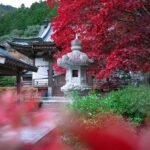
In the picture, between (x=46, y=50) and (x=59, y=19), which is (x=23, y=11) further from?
(x=59, y=19)

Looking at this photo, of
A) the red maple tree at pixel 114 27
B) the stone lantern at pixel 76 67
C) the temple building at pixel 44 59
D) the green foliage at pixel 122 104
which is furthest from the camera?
the temple building at pixel 44 59

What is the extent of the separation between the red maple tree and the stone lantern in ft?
1.77

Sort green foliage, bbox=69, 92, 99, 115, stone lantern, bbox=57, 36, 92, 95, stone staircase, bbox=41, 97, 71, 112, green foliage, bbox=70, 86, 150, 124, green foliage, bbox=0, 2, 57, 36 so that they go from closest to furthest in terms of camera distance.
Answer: stone staircase, bbox=41, 97, 71, 112 → green foliage, bbox=69, 92, 99, 115 → green foliage, bbox=70, 86, 150, 124 → stone lantern, bbox=57, 36, 92, 95 → green foliage, bbox=0, 2, 57, 36

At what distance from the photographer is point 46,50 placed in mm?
21125

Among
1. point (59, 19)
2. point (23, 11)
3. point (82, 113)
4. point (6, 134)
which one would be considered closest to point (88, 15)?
point (59, 19)

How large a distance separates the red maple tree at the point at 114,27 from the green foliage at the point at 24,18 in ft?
93.8

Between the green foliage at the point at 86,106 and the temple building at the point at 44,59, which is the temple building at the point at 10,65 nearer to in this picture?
the green foliage at the point at 86,106

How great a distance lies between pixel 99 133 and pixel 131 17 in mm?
9634

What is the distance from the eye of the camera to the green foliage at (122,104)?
7762 millimetres

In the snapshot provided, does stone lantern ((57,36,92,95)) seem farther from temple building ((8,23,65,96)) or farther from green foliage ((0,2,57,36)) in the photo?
green foliage ((0,2,57,36))

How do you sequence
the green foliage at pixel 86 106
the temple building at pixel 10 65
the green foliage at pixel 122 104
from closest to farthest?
1. the green foliage at pixel 86 106
2. the green foliage at pixel 122 104
3. the temple building at pixel 10 65

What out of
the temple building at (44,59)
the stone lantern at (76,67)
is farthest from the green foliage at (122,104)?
the temple building at (44,59)

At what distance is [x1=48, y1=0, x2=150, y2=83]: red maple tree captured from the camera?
9797 mm

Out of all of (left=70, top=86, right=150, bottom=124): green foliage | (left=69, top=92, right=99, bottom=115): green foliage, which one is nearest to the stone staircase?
(left=69, top=92, right=99, bottom=115): green foliage
